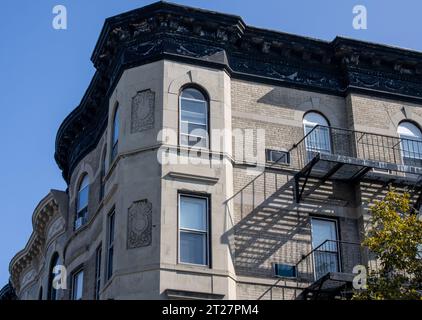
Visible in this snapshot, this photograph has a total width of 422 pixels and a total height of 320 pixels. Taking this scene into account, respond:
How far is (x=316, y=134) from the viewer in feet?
85.7

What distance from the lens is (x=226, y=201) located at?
23.5m

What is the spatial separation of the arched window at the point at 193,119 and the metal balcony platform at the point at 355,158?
2.89 meters

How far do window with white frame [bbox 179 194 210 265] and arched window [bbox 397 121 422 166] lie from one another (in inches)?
269

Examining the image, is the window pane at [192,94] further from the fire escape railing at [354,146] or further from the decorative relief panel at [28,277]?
the decorative relief panel at [28,277]

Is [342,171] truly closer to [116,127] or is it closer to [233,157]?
[233,157]

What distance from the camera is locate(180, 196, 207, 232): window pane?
22953mm

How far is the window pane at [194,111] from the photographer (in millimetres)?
24533

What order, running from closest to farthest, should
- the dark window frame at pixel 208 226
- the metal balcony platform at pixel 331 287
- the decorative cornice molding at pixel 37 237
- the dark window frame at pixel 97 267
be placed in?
the metal balcony platform at pixel 331 287
the dark window frame at pixel 208 226
the dark window frame at pixel 97 267
the decorative cornice molding at pixel 37 237

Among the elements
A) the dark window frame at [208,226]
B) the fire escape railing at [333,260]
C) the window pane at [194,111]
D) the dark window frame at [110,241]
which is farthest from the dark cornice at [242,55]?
the fire escape railing at [333,260]

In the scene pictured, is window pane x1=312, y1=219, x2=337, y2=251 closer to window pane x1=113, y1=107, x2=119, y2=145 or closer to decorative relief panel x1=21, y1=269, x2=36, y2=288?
window pane x1=113, y1=107, x2=119, y2=145

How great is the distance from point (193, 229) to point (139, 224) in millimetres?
1417

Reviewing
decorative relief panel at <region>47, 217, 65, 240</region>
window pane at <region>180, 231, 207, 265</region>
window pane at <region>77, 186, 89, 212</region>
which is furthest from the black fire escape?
decorative relief panel at <region>47, 217, 65, 240</region>
